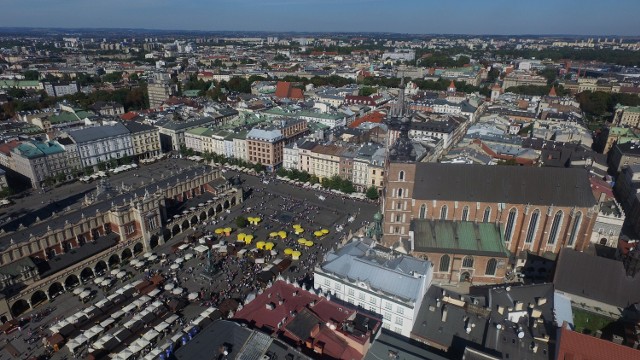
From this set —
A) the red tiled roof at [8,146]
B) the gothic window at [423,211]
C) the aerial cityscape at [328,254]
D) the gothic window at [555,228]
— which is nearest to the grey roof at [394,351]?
the aerial cityscape at [328,254]

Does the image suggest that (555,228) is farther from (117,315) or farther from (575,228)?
(117,315)

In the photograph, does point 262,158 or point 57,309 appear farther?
point 262,158

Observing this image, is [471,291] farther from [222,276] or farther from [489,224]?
[222,276]

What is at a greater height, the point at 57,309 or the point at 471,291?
the point at 471,291

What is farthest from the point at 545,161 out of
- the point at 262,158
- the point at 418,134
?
the point at 262,158

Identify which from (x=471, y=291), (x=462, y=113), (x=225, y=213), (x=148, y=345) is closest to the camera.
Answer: (x=148, y=345)

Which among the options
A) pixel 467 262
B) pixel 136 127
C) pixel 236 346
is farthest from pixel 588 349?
pixel 136 127
